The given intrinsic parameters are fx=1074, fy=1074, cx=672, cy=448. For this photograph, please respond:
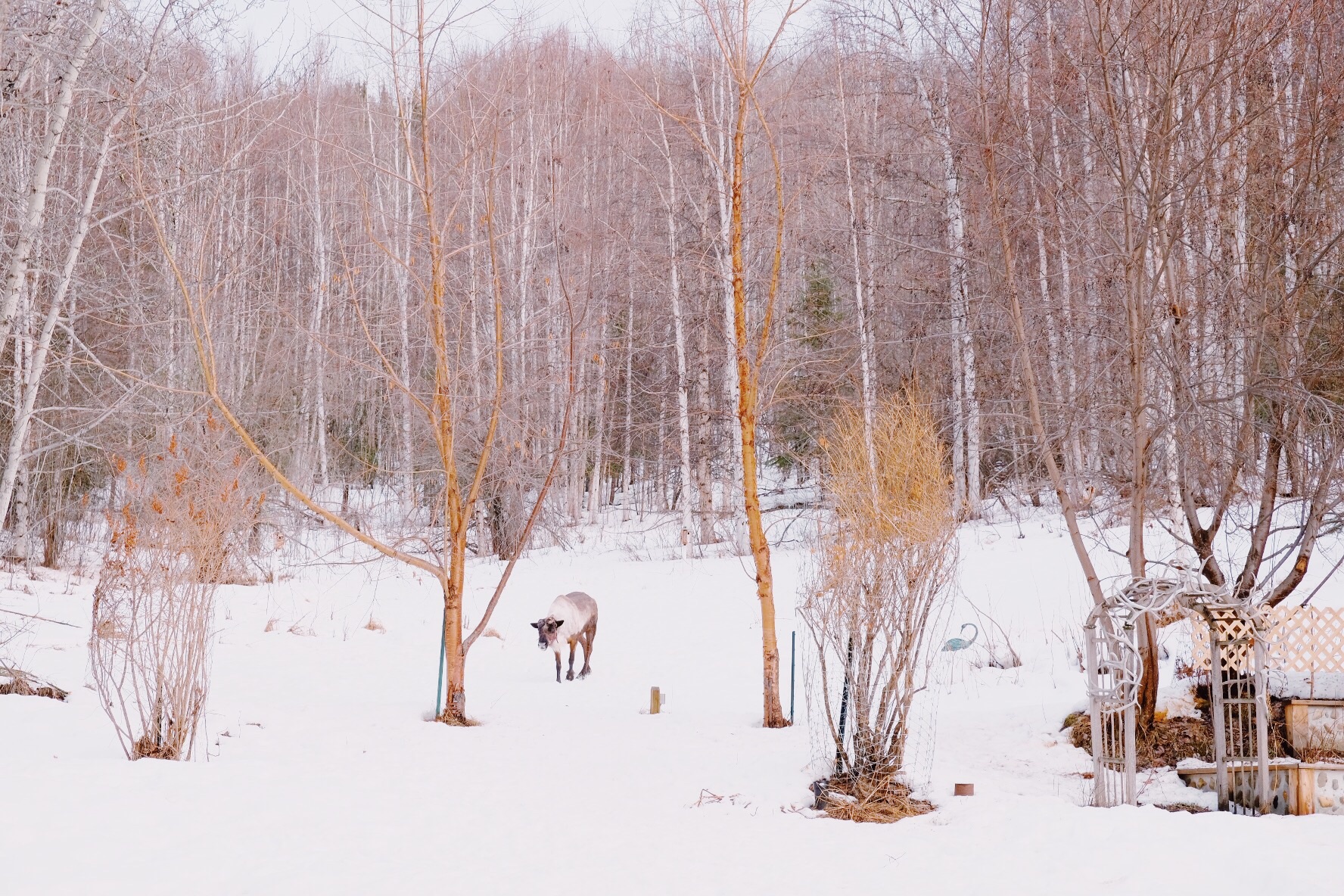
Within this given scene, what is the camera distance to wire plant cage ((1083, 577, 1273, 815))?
6285mm

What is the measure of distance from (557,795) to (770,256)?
15.0 meters

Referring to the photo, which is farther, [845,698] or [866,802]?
[845,698]

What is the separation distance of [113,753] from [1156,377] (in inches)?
341

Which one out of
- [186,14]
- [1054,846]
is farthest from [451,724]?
[186,14]

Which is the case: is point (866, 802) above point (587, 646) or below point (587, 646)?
below

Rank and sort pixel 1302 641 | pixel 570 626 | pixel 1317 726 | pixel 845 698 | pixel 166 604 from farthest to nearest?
pixel 570 626, pixel 1302 641, pixel 1317 726, pixel 845 698, pixel 166 604

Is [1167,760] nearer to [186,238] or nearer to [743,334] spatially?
[743,334]

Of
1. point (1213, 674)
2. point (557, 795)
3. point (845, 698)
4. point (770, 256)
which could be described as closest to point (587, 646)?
point (557, 795)

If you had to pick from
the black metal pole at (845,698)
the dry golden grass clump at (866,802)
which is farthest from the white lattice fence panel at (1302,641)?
the black metal pole at (845,698)

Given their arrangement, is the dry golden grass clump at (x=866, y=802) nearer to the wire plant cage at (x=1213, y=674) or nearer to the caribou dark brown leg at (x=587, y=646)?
the wire plant cage at (x=1213, y=674)

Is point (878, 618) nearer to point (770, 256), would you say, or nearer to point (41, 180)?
point (41, 180)

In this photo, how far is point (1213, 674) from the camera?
6.83m

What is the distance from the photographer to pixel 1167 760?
791 cm

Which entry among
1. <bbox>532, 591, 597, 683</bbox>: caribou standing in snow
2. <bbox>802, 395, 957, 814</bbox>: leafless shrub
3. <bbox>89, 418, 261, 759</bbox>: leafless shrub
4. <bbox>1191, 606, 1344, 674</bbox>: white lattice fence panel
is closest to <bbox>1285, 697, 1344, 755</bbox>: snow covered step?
<bbox>1191, 606, 1344, 674</bbox>: white lattice fence panel
